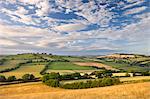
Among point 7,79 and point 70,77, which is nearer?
point 7,79

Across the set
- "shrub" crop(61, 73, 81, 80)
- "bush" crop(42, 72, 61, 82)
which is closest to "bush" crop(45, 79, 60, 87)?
"bush" crop(42, 72, 61, 82)

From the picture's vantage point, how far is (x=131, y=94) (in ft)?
90.0

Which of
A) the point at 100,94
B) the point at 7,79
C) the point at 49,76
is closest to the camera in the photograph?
the point at 100,94

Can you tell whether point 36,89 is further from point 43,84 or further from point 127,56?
point 127,56

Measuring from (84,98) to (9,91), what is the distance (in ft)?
41.0

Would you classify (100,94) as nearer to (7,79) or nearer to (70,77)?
(70,77)

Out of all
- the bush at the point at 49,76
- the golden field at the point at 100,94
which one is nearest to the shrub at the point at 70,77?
the bush at the point at 49,76

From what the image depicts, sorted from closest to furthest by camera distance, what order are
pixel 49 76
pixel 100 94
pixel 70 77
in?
pixel 100 94 → pixel 49 76 → pixel 70 77

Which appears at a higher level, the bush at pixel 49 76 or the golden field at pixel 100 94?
the bush at pixel 49 76

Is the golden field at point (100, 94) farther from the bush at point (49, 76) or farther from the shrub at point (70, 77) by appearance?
the shrub at point (70, 77)

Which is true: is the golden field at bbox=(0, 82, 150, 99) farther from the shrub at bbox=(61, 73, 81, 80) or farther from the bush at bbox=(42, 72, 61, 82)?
the shrub at bbox=(61, 73, 81, 80)

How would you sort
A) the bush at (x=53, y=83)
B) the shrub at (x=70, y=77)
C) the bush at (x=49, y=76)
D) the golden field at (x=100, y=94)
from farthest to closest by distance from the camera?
the shrub at (x=70, y=77) < the bush at (x=49, y=76) < the bush at (x=53, y=83) < the golden field at (x=100, y=94)

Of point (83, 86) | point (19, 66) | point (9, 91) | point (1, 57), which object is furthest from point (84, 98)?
point (1, 57)

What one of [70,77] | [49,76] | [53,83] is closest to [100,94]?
[53,83]
